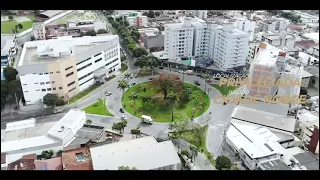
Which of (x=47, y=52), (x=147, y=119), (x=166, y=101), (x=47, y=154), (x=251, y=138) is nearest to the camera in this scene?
(x=47, y=154)

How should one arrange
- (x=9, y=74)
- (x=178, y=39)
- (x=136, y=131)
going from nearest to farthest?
1. (x=136, y=131)
2. (x=9, y=74)
3. (x=178, y=39)

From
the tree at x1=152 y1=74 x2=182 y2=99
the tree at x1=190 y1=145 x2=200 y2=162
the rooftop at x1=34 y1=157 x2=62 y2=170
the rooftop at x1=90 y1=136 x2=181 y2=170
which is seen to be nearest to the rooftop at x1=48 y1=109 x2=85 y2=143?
the rooftop at x1=34 y1=157 x2=62 y2=170

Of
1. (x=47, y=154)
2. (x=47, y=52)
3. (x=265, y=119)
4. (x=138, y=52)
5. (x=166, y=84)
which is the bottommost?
(x=47, y=154)

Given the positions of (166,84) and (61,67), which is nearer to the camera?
(61,67)

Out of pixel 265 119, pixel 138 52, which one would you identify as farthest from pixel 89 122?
pixel 138 52

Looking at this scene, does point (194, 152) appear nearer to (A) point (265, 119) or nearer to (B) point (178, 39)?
(A) point (265, 119)

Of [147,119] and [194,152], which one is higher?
[147,119]
